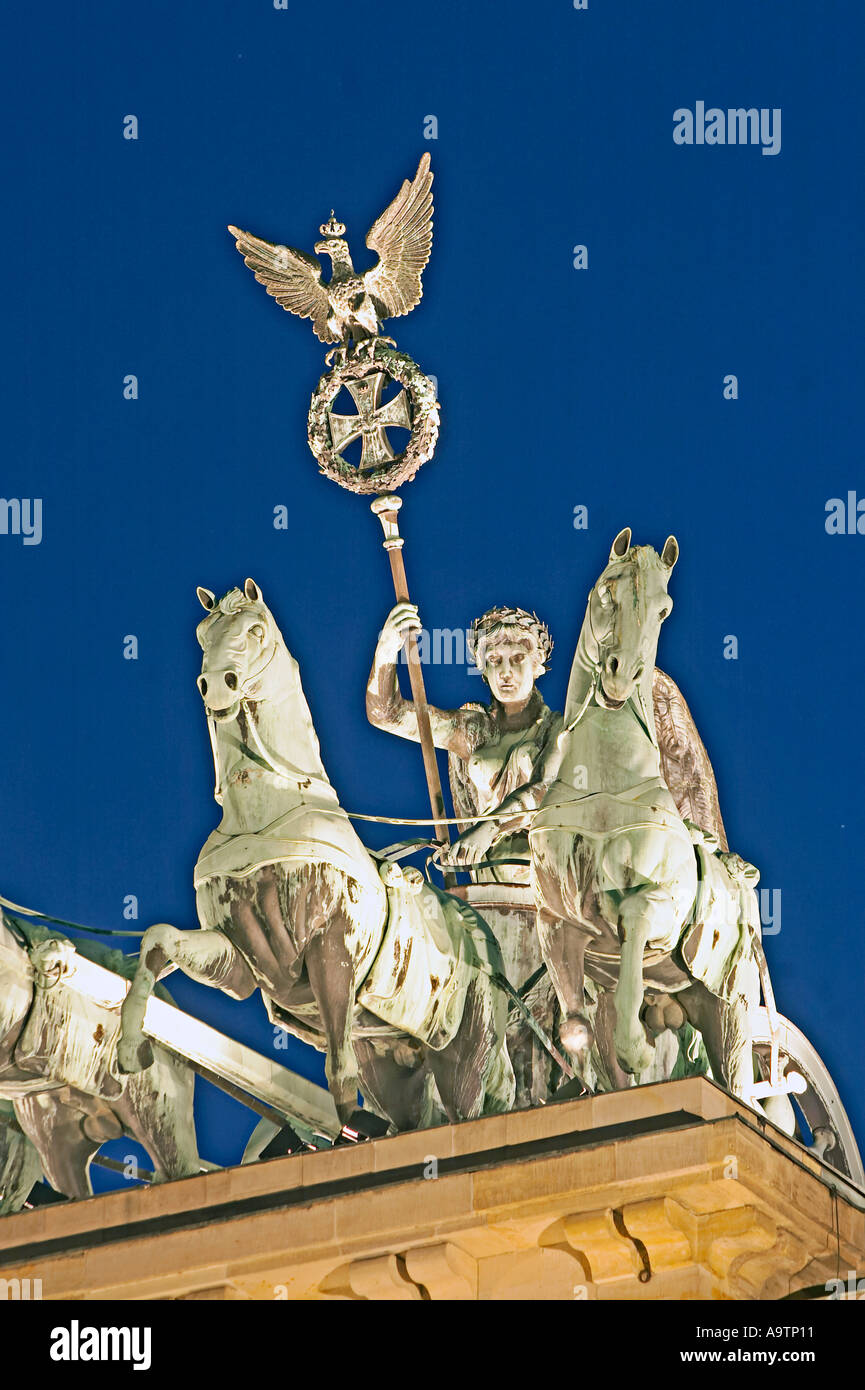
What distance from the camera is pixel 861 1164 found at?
2291 cm

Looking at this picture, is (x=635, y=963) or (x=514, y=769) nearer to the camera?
(x=635, y=963)

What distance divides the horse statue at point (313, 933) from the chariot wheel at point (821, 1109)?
1.89 metres

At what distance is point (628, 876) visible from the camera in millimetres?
20328

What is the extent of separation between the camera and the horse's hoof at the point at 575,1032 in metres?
20.4

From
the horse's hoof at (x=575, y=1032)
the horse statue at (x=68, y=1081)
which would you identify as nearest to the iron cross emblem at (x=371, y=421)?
the horse statue at (x=68, y=1081)

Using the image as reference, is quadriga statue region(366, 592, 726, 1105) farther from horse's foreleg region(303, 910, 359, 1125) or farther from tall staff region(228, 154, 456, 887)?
horse's foreleg region(303, 910, 359, 1125)

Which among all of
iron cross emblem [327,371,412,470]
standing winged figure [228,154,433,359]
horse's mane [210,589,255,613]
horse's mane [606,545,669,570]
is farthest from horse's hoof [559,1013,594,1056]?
standing winged figure [228,154,433,359]

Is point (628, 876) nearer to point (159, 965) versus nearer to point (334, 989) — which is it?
point (334, 989)

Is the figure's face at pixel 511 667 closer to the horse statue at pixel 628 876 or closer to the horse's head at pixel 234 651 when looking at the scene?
the horse statue at pixel 628 876

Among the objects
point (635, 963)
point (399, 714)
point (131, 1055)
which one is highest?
point (399, 714)

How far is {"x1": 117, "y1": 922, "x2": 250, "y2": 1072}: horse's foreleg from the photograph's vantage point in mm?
20250

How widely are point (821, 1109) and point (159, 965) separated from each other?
432cm

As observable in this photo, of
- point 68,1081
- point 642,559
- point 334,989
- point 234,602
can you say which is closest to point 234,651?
point 234,602
